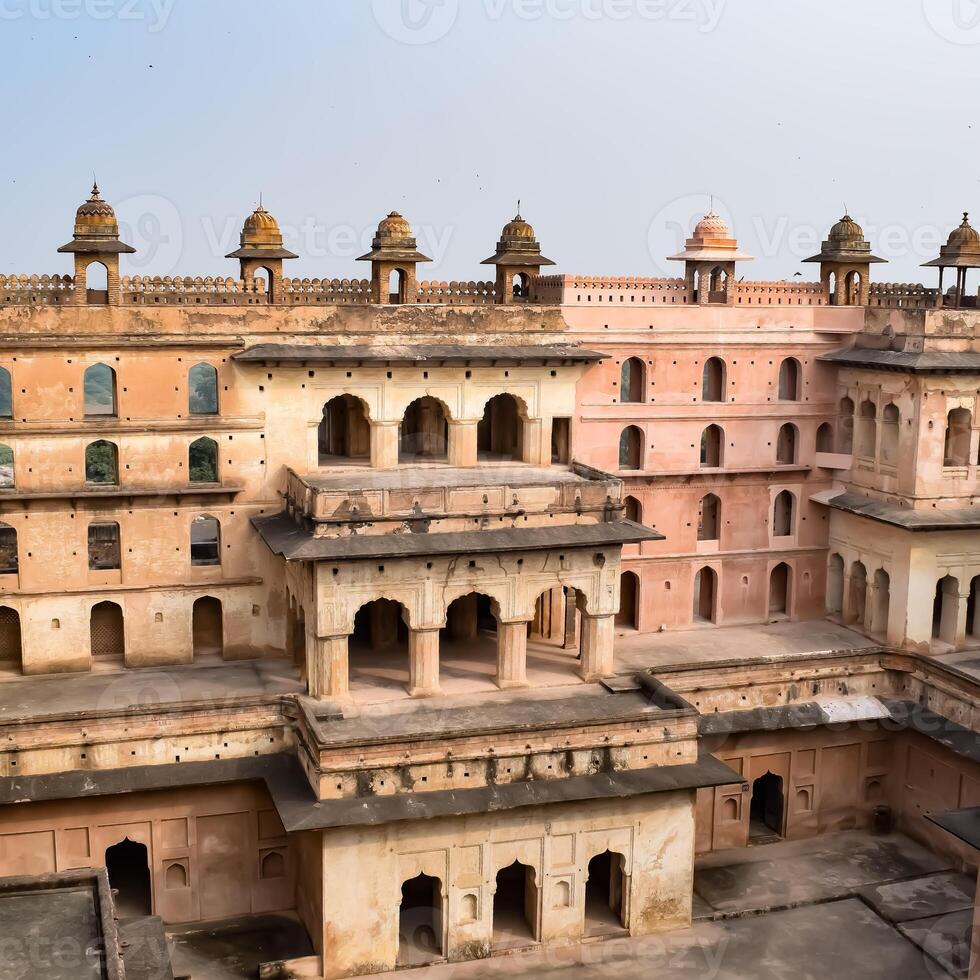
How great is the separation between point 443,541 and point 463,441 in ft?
15.4

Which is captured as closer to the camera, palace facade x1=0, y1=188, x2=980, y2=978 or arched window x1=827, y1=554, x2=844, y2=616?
palace facade x1=0, y1=188, x2=980, y2=978

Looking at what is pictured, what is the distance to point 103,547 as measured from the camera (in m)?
35.2

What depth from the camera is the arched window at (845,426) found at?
110 ft

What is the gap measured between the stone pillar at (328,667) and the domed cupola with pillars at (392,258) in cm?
817

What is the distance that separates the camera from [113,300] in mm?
27766

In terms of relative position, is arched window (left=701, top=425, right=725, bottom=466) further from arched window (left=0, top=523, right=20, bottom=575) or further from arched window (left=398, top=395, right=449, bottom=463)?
arched window (left=0, top=523, right=20, bottom=575)

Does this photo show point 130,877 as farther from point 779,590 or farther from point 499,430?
point 779,590

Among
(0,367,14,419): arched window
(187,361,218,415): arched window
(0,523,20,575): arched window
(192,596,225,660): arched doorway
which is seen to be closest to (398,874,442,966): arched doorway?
(192,596,225,660): arched doorway

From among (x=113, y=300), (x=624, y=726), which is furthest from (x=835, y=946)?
(x=113, y=300)

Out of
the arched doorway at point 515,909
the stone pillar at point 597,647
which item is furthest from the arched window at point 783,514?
the arched doorway at point 515,909

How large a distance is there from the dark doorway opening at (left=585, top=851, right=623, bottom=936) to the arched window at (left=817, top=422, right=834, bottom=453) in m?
12.5

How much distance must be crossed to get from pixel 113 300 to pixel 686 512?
14707 millimetres

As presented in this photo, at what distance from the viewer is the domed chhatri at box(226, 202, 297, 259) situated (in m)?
28.6

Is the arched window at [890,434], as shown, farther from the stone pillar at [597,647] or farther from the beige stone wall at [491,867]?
the beige stone wall at [491,867]
